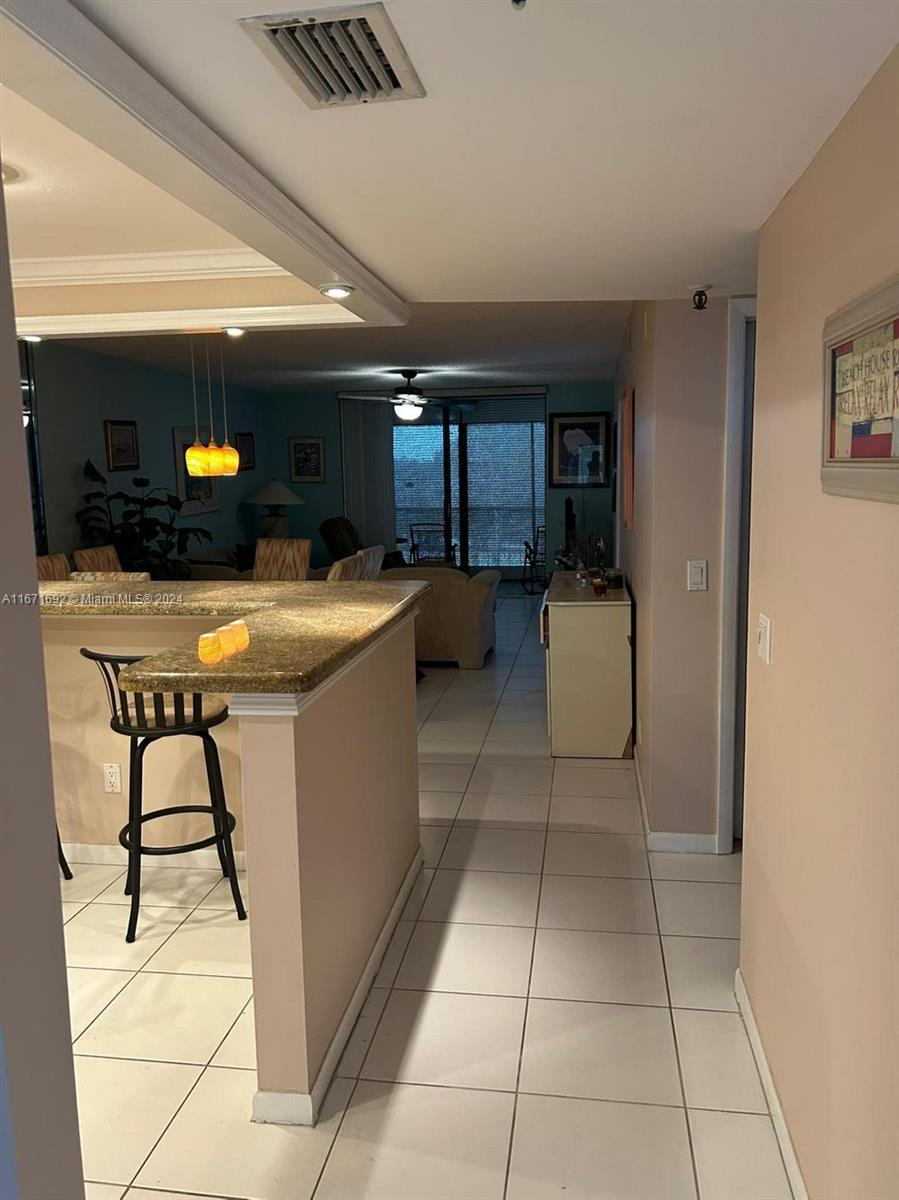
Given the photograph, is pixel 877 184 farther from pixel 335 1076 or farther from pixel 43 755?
pixel 335 1076

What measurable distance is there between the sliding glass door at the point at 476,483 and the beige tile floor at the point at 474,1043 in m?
7.15

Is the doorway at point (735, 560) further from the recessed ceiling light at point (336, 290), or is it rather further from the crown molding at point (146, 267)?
the crown molding at point (146, 267)

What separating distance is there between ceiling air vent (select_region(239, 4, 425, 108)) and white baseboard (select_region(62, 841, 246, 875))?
2.89 metres

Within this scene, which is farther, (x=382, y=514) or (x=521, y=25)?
(x=382, y=514)

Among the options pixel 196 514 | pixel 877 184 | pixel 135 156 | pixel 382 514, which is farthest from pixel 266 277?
pixel 382 514

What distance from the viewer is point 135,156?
161 centimetres

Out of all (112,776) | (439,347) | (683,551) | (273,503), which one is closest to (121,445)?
(439,347)

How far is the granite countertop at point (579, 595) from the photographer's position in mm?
4676

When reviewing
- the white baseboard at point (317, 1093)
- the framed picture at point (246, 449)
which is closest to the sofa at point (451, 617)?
the framed picture at point (246, 449)

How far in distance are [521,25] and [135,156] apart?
0.74 m

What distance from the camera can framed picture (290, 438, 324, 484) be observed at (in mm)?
10500

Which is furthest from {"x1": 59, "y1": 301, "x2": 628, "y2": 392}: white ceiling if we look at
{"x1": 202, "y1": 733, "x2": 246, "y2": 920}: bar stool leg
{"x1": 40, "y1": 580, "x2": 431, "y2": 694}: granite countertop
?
{"x1": 202, "y1": 733, "x2": 246, "y2": 920}: bar stool leg

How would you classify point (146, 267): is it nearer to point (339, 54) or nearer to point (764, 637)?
point (339, 54)

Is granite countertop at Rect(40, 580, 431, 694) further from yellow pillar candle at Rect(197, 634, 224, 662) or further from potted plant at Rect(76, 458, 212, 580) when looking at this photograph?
potted plant at Rect(76, 458, 212, 580)
